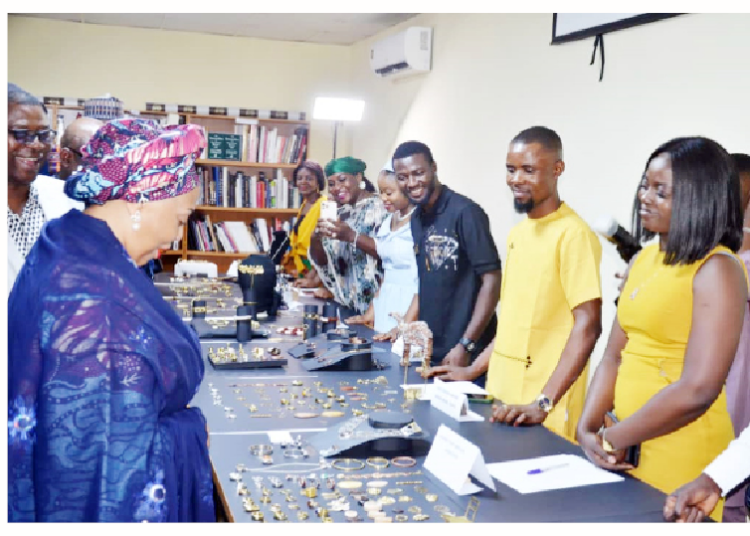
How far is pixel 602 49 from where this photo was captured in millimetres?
3852

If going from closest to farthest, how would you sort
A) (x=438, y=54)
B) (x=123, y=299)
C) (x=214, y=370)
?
(x=123, y=299)
(x=214, y=370)
(x=438, y=54)

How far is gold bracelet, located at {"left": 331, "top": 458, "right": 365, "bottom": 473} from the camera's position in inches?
71.3

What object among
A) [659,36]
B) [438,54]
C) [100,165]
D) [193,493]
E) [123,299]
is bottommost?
[193,493]

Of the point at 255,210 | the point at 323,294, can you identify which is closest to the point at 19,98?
the point at 323,294

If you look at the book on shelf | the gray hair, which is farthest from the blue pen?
the book on shelf

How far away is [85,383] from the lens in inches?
56.1

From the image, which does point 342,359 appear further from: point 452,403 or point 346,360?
point 452,403

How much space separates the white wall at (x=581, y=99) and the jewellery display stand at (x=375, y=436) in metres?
1.89

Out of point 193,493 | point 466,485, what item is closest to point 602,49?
point 466,485

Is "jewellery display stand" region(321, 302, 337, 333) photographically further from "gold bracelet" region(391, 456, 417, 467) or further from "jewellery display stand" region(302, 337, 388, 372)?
"gold bracelet" region(391, 456, 417, 467)

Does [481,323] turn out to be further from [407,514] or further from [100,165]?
[100,165]

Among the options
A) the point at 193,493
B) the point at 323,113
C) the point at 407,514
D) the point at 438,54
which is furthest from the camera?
the point at 323,113

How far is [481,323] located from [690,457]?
46.2 inches

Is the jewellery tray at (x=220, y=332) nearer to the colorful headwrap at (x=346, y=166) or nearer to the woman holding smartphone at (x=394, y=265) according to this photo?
the woman holding smartphone at (x=394, y=265)
